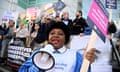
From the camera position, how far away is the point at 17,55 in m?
8.46

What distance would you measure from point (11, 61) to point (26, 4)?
10.3 meters

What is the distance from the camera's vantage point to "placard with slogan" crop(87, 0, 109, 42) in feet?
8.61

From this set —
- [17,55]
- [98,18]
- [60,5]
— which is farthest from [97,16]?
[60,5]

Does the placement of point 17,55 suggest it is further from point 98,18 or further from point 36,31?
point 98,18

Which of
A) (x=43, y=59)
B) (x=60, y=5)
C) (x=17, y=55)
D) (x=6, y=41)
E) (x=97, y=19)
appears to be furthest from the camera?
(x=6, y=41)

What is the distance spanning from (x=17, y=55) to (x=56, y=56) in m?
5.83

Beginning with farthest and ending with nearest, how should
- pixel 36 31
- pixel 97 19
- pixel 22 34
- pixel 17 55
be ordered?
pixel 22 34
pixel 17 55
pixel 36 31
pixel 97 19

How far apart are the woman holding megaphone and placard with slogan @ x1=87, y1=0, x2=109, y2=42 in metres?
0.17

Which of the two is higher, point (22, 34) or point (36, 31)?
point (36, 31)

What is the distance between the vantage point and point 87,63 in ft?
8.43

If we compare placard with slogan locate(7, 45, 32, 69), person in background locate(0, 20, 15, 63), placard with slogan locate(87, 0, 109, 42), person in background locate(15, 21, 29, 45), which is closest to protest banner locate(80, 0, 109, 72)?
placard with slogan locate(87, 0, 109, 42)

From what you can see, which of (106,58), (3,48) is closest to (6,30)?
(3,48)

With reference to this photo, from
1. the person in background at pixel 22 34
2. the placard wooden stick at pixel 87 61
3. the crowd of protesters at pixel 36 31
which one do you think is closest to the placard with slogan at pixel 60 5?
the crowd of protesters at pixel 36 31

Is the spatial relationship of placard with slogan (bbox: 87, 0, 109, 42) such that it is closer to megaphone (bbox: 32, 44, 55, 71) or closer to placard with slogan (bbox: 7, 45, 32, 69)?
megaphone (bbox: 32, 44, 55, 71)
